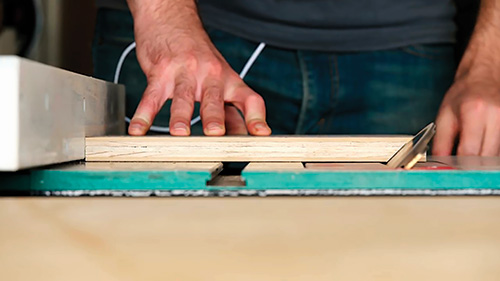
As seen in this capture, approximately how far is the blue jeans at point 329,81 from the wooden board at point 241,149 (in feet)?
1.75

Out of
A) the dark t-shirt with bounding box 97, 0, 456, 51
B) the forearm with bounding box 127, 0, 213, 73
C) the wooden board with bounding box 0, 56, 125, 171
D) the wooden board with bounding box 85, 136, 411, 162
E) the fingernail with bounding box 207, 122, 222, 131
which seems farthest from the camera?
the dark t-shirt with bounding box 97, 0, 456, 51

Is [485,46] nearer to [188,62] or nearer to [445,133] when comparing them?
[445,133]

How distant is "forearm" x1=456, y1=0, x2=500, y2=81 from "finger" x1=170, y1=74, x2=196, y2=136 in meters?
0.52

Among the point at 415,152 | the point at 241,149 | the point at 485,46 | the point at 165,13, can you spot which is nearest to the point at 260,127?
the point at 241,149

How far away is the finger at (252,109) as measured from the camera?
68 centimetres

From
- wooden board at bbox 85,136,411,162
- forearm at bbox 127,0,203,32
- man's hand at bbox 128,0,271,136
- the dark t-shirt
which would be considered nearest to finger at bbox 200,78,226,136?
man's hand at bbox 128,0,271,136

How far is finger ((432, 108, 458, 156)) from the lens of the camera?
0.83 metres

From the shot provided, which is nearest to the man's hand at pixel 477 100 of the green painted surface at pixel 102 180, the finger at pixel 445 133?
the finger at pixel 445 133

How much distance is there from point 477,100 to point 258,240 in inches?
22.5

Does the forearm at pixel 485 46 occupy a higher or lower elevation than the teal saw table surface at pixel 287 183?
higher

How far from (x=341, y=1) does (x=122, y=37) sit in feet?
1.54

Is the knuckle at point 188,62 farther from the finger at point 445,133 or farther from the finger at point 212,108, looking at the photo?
the finger at point 445,133

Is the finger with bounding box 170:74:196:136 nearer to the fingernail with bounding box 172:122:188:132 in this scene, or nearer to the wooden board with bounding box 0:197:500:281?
the fingernail with bounding box 172:122:188:132

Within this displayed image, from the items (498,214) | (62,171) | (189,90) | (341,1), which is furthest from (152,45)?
(498,214)
